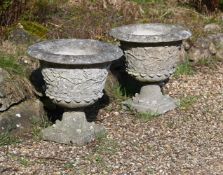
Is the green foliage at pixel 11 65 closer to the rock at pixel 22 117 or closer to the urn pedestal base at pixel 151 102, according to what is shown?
the rock at pixel 22 117

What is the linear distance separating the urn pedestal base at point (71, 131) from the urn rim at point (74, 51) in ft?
1.82

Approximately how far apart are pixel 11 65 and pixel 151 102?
1.42m

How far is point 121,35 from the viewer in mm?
5793

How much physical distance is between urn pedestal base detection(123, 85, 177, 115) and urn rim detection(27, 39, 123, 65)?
916mm

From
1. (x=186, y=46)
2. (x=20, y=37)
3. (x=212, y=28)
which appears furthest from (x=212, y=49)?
(x=20, y=37)

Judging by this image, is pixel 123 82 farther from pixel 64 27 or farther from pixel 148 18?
pixel 148 18

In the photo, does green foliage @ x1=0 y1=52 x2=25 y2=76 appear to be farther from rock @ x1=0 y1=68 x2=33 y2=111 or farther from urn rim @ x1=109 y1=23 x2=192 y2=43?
urn rim @ x1=109 y1=23 x2=192 y2=43

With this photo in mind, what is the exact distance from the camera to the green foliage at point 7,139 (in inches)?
208

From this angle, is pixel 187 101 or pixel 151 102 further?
pixel 187 101

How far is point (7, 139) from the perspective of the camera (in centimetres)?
534

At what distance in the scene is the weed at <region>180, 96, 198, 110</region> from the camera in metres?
6.43

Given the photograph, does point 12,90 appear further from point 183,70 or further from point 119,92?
point 183,70

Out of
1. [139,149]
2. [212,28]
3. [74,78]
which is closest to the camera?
[74,78]

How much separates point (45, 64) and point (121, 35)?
982 millimetres
